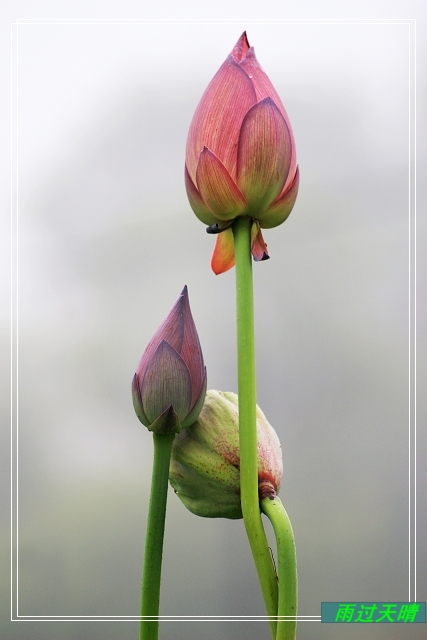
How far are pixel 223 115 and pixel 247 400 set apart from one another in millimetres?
112

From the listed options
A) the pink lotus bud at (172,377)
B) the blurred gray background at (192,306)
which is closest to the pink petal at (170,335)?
the pink lotus bud at (172,377)

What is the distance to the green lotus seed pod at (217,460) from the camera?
261 millimetres

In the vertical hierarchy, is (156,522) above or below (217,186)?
below

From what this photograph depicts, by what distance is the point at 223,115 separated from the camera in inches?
9.3

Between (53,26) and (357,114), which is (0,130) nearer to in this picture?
(53,26)

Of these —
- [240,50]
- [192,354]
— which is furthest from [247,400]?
[240,50]

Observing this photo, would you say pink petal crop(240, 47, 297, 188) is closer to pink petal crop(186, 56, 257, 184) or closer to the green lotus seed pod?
pink petal crop(186, 56, 257, 184)

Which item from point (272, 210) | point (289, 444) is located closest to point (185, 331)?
point (272, 210)

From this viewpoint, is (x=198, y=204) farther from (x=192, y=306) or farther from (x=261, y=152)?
(x=192, y=306)

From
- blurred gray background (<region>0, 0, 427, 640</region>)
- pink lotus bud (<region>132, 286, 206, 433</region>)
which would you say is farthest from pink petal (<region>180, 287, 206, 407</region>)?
blurred gray background (<region>0, 0, 427, 640</region>)

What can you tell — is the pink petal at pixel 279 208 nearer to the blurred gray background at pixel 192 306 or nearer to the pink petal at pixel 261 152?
the pink petal at pixel 261 152

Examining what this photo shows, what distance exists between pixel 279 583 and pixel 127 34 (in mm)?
338

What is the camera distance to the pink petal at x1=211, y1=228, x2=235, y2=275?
0.28 m

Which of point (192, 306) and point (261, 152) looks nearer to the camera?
point (261, 152)
